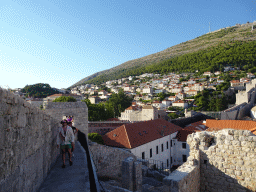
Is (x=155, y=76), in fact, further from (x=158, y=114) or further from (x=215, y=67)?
(x=158, y=114)

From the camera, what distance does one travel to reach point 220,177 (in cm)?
564

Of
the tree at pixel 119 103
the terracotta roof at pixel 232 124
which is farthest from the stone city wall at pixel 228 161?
the tree at pixel 119 103

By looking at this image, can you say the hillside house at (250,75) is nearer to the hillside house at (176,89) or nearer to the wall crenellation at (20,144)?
the hillside house at (176,89)

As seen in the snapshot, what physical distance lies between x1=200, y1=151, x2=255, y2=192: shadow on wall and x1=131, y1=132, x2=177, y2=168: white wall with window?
1181 centimetres

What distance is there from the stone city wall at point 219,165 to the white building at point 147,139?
1156 cm

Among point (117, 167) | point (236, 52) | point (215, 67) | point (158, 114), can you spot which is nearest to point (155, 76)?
point (215, 67)

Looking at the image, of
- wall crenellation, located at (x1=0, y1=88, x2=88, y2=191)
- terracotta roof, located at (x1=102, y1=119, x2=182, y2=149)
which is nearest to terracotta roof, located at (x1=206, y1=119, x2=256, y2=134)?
terracotta roof, located at (x1=102, y1=119, x2=182, y2=149)

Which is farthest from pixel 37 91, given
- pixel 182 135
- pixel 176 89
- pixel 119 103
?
pixel 182 135

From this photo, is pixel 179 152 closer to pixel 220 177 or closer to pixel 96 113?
pixel 220 177

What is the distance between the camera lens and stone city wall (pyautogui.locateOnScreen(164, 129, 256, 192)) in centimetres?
515

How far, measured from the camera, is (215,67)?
10294cm

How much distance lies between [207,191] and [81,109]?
8240 millimetres

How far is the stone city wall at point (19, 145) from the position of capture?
2.03 metres

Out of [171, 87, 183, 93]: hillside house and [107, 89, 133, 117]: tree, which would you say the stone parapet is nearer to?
[107, 89, 133, 117]: tree
